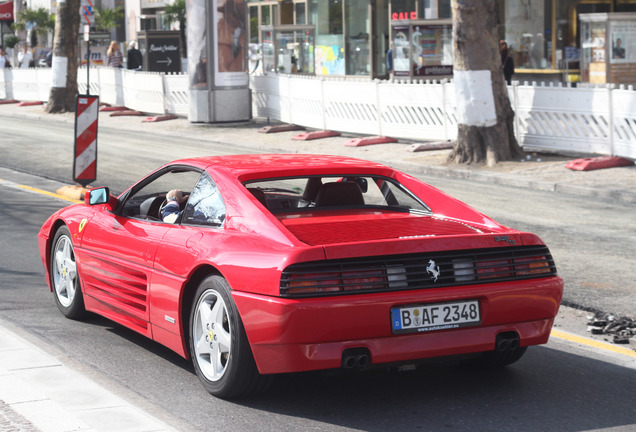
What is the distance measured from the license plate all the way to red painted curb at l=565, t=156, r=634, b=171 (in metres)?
11.7

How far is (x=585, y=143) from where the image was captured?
57.8 ft

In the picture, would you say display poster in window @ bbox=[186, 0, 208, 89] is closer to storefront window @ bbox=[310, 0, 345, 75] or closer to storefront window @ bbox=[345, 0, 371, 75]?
storefront window @ bbox=[345, 0, 371, 75]

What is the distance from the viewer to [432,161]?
60.3 ft

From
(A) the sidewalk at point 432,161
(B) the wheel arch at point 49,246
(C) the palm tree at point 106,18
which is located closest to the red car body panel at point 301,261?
(B) the wheel arch at point 49,246

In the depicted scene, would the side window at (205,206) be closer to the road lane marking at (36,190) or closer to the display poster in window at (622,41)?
the road lane marking at (36,190)

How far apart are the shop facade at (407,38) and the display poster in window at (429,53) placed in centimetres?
2

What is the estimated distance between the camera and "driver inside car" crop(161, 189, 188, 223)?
6090 mm

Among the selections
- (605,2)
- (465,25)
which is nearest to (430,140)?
(465,25)

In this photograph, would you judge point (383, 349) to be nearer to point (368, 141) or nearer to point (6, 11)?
point (368, 141)

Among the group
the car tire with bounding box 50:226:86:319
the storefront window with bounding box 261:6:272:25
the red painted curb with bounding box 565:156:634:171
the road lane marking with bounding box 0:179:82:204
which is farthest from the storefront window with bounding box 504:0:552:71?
the car tire with bounding box 50:226:86:319

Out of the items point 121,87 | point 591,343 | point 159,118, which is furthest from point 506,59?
point 591,343

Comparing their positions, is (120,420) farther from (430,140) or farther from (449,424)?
(430,140)

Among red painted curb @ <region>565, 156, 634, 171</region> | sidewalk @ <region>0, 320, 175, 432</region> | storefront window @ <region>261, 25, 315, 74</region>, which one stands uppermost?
storefront window @ <region>261, 25, 315, 74</region>

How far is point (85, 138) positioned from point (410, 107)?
9270 mm
